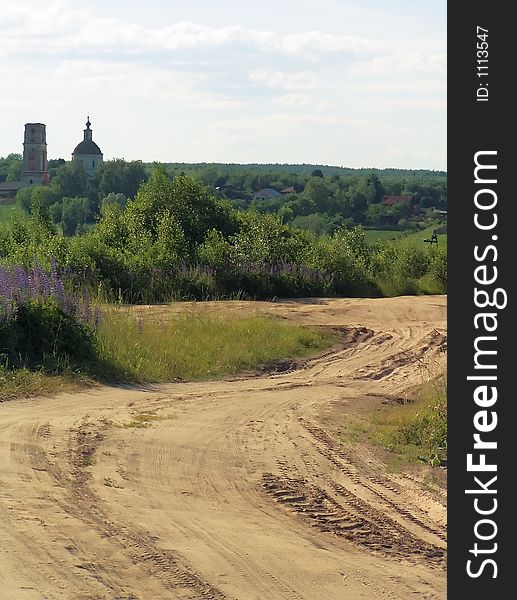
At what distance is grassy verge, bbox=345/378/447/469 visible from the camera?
10266 millimetres

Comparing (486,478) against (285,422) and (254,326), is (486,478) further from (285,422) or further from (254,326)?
(254,326)

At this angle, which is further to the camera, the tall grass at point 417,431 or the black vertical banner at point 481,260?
the tall grass at point 417,431

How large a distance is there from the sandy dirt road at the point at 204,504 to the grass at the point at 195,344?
102cm

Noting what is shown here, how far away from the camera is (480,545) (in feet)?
20.2

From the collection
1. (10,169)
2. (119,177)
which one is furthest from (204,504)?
(10,169)

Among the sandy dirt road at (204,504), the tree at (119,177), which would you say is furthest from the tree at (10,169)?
the sandy dirt road at (204,504)

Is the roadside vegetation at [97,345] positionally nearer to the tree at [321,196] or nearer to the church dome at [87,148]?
the tree at [321,196]

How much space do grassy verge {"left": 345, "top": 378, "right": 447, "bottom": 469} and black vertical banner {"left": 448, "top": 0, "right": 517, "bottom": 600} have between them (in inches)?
131

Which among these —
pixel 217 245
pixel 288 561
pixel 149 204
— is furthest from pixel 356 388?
pixel 149 204

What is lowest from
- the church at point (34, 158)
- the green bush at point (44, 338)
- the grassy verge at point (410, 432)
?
the grassy verge at point (410, 432)

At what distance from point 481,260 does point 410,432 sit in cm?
452

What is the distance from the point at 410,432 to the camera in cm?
1104

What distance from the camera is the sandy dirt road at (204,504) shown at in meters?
6.44

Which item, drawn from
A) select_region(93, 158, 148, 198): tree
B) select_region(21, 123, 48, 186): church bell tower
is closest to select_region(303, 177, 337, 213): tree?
select_region(93, 158, 148, 198): tree
